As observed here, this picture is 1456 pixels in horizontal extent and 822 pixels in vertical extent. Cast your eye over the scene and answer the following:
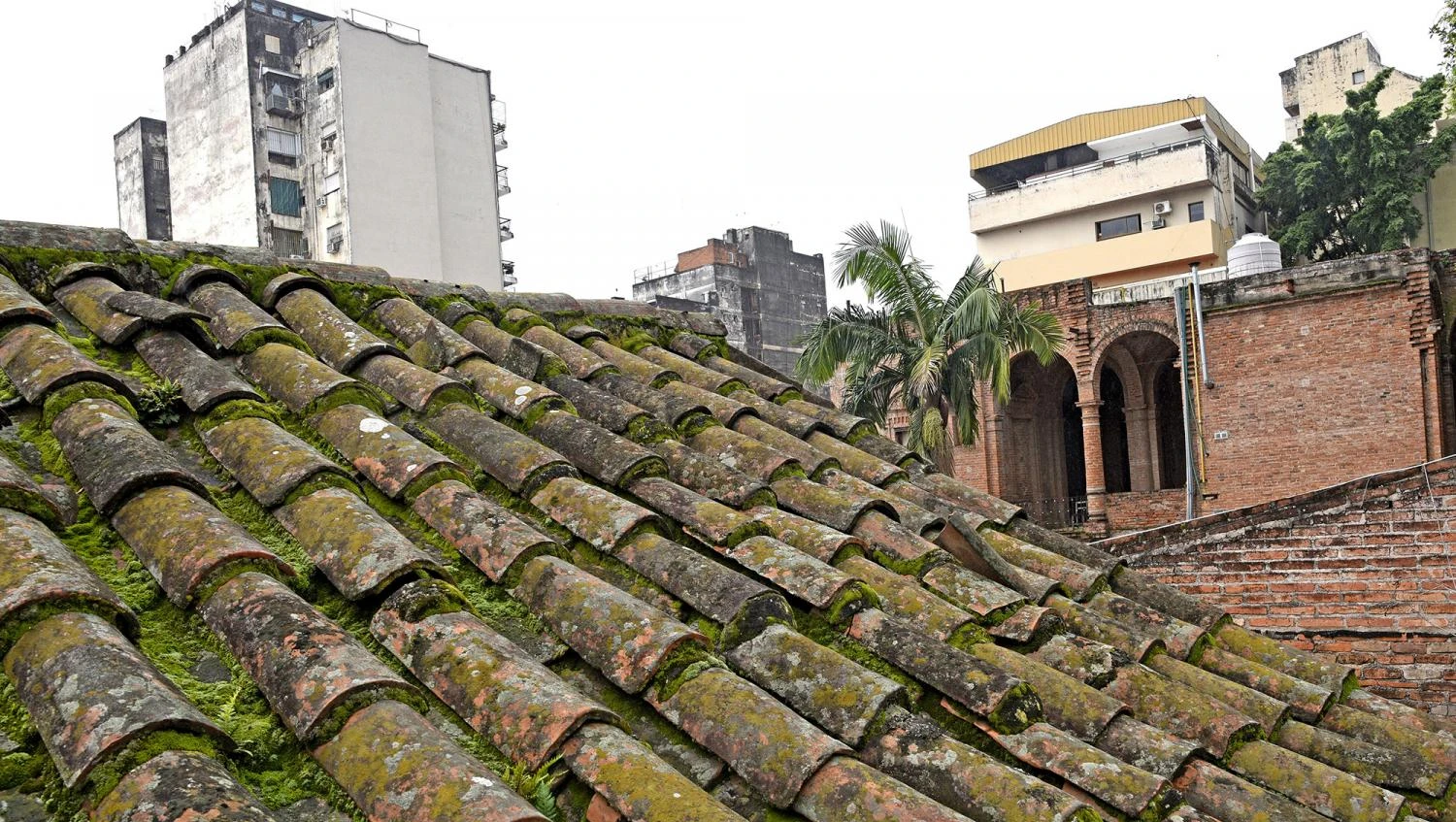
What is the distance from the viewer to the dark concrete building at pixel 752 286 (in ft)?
135

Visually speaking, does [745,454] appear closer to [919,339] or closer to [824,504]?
[824,504]

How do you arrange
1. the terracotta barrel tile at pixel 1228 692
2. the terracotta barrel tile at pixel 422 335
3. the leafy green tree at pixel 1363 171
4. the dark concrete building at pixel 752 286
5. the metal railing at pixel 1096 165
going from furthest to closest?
the dark concrete building at pixel 752 286 < the metal railing at pixel 1096 165 < the leafy green tree at pixel 1363 171 < the terracotta barrel tile at pixel 422 335 < the terracotta barrel tile at pixel 1228 692

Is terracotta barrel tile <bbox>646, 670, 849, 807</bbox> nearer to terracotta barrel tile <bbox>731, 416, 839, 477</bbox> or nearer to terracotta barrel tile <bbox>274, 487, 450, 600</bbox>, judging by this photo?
terracotta barrel tile <bbox>274, 487, 450, 600</bbox>

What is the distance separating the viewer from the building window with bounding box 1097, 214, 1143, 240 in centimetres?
3384

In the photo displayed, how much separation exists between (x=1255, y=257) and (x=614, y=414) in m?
23.6

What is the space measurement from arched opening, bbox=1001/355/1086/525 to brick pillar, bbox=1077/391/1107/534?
8.28ft

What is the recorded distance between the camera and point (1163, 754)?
2.94 metres

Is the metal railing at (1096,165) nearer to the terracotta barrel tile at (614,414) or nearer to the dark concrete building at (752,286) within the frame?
the dark concrete building at (752,286)

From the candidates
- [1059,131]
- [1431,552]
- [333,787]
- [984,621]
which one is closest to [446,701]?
[333,787]

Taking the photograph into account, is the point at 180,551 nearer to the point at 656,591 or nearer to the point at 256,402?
the point at 256,402

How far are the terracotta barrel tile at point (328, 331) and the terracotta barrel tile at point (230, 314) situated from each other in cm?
15

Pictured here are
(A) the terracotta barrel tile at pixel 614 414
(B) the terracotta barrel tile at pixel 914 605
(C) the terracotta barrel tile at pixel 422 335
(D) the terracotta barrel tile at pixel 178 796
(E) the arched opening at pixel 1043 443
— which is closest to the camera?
(D) the terracotta barrel tile at pixel 178 796

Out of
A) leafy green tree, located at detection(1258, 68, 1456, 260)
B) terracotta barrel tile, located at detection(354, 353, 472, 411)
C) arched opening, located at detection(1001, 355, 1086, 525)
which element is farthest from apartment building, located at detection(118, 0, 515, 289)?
terracotta barrel tile, located at detection(354, 353, 472, 411)

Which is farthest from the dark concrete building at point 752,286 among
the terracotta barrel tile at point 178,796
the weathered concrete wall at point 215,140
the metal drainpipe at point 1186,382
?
the terracotta barrel tile at point 178,796
